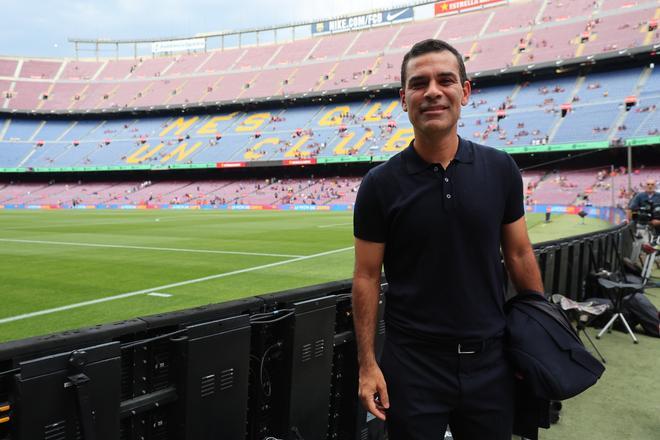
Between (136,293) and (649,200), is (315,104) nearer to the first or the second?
(649,200)

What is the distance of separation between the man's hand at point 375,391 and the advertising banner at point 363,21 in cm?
7520

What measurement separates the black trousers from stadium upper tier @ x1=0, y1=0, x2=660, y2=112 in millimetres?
56415

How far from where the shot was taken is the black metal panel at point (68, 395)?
159 centimetres

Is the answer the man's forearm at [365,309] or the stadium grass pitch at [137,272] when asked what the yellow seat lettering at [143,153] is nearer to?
the stadium grass pitch at [137,272]

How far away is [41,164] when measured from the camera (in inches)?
2518

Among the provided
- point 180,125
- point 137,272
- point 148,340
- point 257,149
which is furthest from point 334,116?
point 148,340

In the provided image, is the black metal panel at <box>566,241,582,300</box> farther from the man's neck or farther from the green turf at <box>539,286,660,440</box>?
the man's neck

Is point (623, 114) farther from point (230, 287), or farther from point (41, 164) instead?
point (41, 164)

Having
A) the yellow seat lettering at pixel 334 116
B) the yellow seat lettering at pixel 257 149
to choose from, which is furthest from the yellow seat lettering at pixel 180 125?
the yellow seat lettering at pixel 334 116

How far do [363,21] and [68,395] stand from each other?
77.6 metres

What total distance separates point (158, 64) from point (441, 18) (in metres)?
48.4

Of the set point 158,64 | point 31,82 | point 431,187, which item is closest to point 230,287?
point 431,187

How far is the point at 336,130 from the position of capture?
5744 centimetres

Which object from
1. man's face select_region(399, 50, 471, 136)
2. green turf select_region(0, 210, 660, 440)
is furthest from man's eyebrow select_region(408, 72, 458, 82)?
green turf select_region(0, 210, 660, 440)
